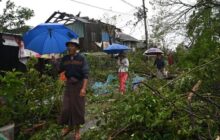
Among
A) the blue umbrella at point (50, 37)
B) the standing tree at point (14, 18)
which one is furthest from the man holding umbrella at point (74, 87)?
the standing tree at point (14, 18)

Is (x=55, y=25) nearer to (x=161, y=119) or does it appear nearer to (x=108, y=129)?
(x=108, y=129)

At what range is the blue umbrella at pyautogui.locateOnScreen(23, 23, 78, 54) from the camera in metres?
9.36

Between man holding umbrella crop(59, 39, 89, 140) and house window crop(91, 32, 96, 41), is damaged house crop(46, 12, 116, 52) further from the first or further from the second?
man holding umbrella crop(59, 39, 89, 140)

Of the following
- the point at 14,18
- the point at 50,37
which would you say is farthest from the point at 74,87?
the point at 14,18

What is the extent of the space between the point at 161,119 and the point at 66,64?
198 cm

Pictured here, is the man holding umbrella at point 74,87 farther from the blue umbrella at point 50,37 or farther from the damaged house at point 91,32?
the damaged house at point 91,32

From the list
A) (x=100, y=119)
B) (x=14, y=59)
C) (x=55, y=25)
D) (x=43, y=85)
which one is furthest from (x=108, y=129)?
(x=14, y=59)

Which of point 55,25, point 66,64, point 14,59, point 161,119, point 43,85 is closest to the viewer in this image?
point 161,119

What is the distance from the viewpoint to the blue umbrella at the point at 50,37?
936 cm

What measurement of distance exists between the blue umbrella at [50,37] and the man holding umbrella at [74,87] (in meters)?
2.71

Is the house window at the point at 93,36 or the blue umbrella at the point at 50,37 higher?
the house window at the point at 93,36

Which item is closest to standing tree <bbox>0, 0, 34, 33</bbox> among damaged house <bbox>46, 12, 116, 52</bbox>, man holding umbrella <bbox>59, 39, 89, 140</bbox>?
damaged house <bbox>46, 12, 116, 52</bbox>

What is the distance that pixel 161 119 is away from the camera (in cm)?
554

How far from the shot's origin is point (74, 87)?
6645 millimetres
